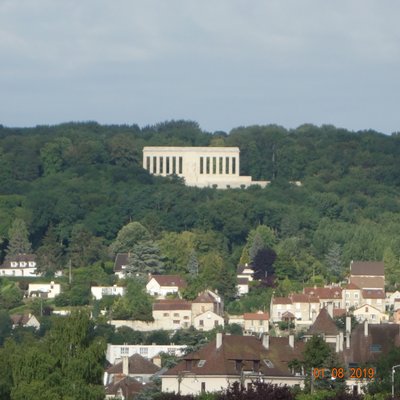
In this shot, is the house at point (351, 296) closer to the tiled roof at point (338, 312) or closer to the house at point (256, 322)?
the tiled roof at point (338, 312)

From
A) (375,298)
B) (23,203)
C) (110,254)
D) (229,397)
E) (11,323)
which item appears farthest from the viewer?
(23,203)

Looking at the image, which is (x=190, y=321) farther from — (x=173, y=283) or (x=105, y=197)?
(x=105, y=197)

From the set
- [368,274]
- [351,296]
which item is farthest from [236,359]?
[368,274]

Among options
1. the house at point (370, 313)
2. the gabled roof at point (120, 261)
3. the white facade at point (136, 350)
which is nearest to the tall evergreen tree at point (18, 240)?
the gabled roof at point (120, 261)

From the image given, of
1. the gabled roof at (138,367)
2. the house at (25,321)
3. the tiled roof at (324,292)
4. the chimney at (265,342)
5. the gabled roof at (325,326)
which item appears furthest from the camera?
the tiled roof at (324,292)

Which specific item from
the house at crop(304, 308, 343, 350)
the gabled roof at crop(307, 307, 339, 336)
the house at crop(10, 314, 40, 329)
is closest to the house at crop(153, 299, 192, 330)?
the house at crop(10, 314, 40, 329)

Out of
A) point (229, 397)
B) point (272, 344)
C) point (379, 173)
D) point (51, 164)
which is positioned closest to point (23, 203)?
point (51, 164)

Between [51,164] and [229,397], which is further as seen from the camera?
[51,164]
